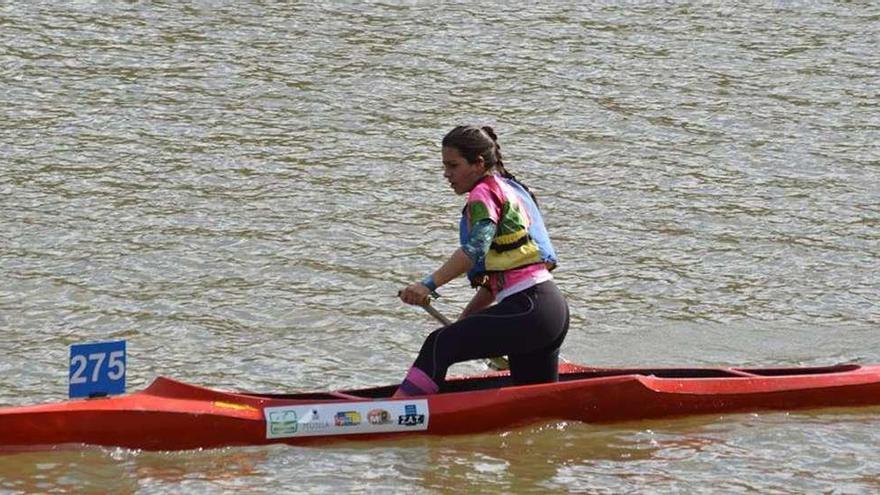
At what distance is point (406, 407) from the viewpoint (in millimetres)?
10344

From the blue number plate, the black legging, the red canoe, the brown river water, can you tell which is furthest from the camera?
the brown river water

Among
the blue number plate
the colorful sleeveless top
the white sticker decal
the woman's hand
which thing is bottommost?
the white sticker decal

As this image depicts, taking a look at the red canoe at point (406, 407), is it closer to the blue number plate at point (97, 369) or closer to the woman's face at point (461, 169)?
the blue number plate at point (97, 369)

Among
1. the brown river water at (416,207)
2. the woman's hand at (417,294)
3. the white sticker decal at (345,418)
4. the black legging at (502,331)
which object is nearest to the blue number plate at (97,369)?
the brown river water at (416,207)

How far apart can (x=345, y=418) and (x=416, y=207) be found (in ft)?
19.4

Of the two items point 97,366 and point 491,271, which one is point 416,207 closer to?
point 491,271

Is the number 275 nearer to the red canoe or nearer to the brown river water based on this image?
the red canoe

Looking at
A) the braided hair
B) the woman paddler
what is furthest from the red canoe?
the braided hair

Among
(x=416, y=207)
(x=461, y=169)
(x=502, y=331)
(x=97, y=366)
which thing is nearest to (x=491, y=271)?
(x=502, y=331)

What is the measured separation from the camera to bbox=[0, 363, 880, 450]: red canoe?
10.0 metres

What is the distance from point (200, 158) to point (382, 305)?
4.18 m

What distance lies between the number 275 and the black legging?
68.4 inches

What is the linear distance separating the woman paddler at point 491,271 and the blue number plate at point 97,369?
64.2 inches

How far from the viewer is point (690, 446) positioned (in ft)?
34.6
